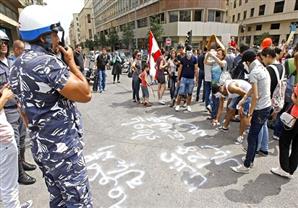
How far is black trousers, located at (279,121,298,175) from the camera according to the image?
10.3 feet

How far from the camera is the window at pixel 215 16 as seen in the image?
3188 centimetres

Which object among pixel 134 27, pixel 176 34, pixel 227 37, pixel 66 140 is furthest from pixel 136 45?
pixel 66 140

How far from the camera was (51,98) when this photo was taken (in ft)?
5.08

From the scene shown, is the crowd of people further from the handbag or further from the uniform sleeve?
the uniform sleeve

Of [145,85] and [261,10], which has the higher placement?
[261,10]

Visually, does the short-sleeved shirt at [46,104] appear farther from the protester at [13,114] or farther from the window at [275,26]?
the window at [275,26]

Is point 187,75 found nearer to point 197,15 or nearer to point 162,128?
point 162,128

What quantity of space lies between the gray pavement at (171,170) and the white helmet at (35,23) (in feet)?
7.09

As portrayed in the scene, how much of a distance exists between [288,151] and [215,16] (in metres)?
32.9

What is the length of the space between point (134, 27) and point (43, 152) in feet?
160

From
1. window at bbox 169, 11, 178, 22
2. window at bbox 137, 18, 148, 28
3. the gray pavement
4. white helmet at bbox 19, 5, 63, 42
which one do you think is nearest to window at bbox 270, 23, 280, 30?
window at bbox 169, 11, 178, 22

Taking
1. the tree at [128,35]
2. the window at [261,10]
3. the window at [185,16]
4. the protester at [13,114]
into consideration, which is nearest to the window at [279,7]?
the window at [261,10]

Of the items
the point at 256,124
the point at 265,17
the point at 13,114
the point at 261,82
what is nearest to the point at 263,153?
the point at 256,124

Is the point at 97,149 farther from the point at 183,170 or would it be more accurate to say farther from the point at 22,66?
the point at 22,66
